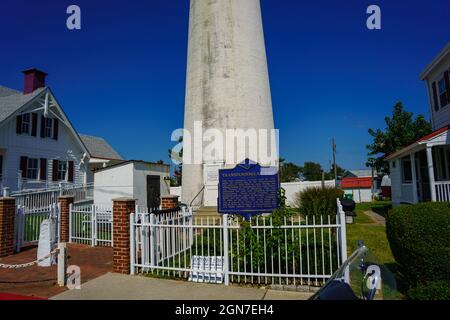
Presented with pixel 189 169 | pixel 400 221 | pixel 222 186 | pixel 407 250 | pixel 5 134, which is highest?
pixel 5 134

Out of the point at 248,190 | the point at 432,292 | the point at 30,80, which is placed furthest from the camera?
the point at 30,80

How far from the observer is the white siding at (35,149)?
1894 centimetres

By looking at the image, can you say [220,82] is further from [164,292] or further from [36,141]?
[36,141]

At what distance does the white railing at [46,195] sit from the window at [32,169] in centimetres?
301

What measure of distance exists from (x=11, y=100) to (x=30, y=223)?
13.1 metres

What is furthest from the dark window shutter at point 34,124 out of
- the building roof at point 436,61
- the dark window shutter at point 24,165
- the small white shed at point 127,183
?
the building roof at point 436,61

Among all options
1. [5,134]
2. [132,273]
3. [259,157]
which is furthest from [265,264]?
[5,134]

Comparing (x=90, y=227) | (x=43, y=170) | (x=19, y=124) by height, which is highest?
(x=19, y=124)

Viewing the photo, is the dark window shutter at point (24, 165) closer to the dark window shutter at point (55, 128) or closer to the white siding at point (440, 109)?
the dark window shutter at point (55, 128)

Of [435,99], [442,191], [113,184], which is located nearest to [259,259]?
[442,191]

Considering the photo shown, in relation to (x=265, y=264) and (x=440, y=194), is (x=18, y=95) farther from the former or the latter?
(x=440, y=194)

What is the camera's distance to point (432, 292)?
4.48 metres

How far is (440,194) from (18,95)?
2484 centimetres
